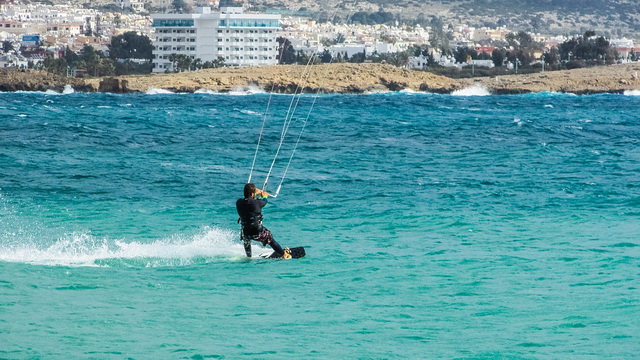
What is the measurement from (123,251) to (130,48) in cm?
16648

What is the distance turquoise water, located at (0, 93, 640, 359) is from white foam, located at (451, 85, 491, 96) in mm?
87308

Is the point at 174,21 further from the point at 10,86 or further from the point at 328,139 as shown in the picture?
the point at 328,139

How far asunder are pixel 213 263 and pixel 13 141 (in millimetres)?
27577

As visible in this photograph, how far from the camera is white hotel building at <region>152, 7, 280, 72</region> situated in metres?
168

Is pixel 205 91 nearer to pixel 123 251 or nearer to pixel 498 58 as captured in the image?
pixel 498 58

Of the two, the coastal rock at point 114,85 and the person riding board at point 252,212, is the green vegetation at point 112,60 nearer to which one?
the coastal rock at point 114,85

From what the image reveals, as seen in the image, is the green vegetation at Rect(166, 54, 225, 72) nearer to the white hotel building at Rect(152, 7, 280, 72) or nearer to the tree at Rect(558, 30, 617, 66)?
the white hotel building at Rect(152, 7, 280, 72)

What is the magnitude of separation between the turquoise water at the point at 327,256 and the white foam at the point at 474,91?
87.3 metres

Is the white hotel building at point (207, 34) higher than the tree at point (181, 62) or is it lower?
higher

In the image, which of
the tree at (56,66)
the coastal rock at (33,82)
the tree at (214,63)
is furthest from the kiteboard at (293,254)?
the tree at (214,63)

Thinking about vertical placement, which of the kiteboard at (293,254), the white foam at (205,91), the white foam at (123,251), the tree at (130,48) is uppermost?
the kiteboard at (293,254)

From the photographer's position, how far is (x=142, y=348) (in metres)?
11.7

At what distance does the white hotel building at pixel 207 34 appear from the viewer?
167875 mm

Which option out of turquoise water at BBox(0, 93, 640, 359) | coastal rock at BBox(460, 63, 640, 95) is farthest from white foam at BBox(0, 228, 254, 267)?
coastal rock at BBox(460, 63, 640, 95)
